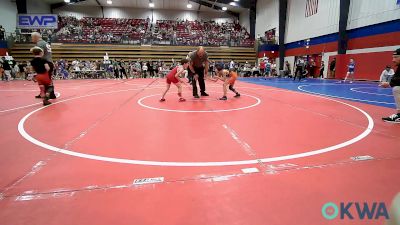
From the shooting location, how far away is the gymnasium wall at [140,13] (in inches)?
1372

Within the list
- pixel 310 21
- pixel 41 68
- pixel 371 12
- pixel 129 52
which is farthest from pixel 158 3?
pixel 41 68

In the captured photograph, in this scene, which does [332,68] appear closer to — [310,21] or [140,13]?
[310,21]

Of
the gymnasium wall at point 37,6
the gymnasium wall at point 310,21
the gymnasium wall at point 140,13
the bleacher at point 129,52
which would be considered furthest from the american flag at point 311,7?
the gymnasium wall at point 37,6

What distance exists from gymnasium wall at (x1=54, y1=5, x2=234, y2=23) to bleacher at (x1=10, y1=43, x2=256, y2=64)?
1041 cm

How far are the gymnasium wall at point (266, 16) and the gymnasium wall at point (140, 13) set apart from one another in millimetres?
7881

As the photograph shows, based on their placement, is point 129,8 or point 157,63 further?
point 129,8

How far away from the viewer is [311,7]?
22.2 m

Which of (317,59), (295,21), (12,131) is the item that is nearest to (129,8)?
(295,21)

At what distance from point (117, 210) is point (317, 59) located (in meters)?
24.6

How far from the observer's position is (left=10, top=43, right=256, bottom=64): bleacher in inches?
1040

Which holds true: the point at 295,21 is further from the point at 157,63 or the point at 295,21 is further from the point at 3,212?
the point at 3,212

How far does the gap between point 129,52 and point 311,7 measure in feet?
64.2

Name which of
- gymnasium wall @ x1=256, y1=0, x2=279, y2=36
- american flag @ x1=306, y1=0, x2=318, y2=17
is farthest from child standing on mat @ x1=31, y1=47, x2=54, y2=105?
gymnasium wall @ x1=256, y1=0, x2=279, y2=36

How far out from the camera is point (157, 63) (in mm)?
25719
